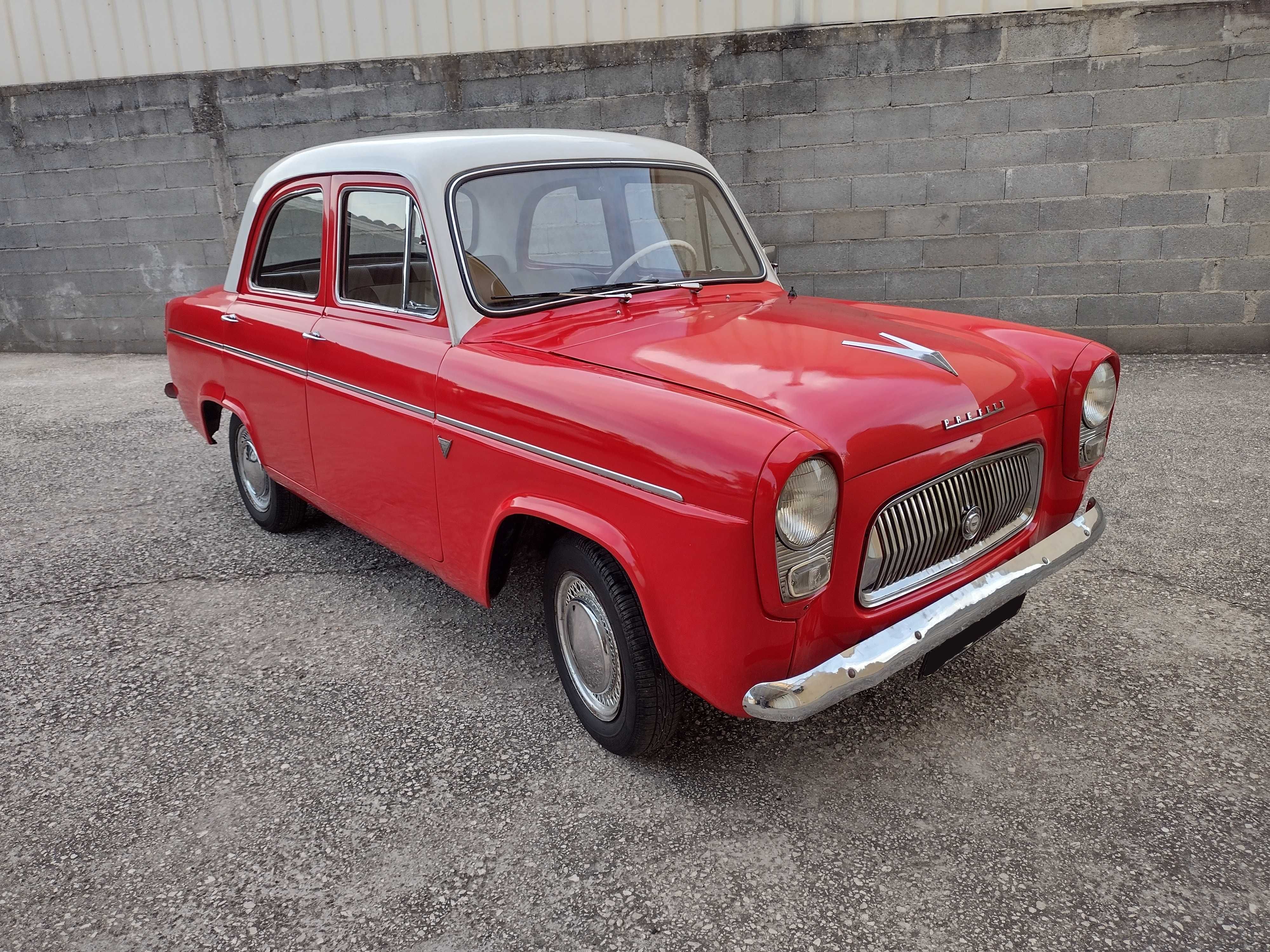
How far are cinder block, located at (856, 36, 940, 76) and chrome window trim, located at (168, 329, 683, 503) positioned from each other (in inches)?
201

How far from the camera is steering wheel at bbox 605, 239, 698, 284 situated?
9.84 ft

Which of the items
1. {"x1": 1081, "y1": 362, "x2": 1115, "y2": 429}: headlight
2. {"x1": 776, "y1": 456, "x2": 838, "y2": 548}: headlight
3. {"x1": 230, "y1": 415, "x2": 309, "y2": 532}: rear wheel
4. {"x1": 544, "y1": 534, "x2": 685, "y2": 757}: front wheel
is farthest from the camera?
{"x1": 230, "y1": 415, "x2": 309, "y2": 532}: rear wheel

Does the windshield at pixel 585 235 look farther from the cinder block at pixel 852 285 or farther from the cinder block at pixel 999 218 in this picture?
the cinder block at pixel 999 218

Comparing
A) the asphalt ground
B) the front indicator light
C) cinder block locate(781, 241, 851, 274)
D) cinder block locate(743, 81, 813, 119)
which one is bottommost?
the asphalt ground

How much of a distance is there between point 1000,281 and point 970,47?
1.70m

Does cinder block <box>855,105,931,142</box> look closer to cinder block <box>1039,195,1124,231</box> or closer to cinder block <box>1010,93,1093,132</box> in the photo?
cinder block <box>1010,93,1093,132</box>

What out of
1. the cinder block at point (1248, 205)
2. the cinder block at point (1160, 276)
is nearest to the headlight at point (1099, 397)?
the cinder block at point (1160, 276)

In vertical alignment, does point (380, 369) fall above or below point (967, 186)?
below

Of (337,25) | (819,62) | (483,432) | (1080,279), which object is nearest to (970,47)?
(819,62)

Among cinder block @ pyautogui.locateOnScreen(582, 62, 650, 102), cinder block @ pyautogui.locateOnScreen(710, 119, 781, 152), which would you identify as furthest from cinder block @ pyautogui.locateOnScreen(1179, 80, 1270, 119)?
cinder block @ pyautogui.locateOnScreen(582, 62, 650, 102)

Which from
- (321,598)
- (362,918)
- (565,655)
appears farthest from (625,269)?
(362,918)

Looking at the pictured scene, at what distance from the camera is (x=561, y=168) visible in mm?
3051

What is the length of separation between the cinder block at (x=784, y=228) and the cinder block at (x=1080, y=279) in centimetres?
179

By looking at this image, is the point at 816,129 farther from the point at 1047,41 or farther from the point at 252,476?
the point at 252,476
